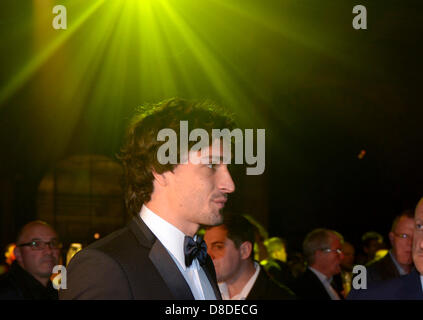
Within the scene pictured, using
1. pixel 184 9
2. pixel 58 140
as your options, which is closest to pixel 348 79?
pixel 184 9

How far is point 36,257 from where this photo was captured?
4656 mm

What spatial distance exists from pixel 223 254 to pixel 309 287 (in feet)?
5.26

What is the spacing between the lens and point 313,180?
15.6m

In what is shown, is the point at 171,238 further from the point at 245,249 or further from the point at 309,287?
the point at 309,287

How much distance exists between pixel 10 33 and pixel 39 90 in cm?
132

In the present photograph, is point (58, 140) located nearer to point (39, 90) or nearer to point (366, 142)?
point (39, 90)

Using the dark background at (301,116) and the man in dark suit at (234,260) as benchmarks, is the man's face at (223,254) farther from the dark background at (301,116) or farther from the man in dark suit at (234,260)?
the dark background at (301,116)

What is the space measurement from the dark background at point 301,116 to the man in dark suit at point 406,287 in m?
9.03

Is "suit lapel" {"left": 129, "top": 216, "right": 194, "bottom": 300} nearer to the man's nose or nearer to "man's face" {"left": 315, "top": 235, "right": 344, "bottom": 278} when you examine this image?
the man's nose

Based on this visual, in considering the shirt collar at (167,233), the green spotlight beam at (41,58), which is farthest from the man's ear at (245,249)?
the green spotlight beam at (41,58)

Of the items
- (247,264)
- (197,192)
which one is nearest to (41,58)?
(247,264)

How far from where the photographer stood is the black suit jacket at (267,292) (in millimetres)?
3575

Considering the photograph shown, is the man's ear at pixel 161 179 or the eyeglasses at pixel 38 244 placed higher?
the man's ear at pixel 161 179
